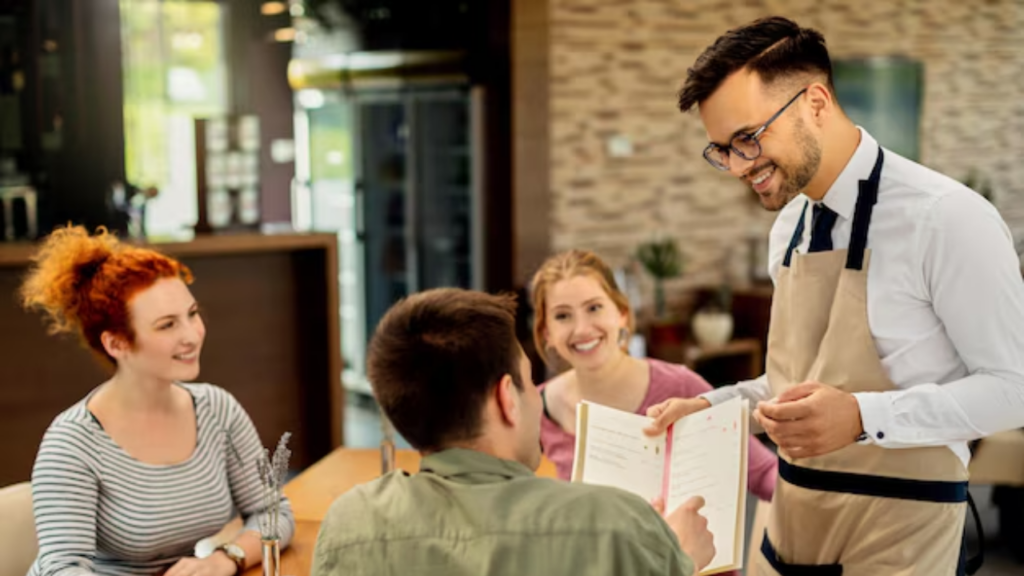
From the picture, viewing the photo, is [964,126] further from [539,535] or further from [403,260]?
[539,535]

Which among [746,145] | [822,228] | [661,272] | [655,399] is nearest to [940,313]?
[822,228]

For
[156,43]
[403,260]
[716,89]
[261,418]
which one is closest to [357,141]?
[403,260]

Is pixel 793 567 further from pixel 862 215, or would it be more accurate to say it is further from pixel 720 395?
pixel 862 215

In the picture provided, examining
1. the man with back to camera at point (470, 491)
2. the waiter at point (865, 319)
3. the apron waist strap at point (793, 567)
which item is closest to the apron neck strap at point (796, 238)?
the waiter at point (865, 319)

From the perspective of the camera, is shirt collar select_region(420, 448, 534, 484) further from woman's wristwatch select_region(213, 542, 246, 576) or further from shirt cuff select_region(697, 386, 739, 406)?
woman's wristwatch select_region(213, 542, 246, 576)

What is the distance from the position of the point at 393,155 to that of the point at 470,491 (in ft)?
18.8

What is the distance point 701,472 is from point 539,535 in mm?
549

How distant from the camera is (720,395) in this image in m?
2.02

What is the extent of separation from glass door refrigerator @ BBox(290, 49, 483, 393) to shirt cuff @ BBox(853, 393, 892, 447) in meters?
4.65

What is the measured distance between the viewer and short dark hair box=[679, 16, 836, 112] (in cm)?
177

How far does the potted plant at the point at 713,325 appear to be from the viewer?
19.5 ft

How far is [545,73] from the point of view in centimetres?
577

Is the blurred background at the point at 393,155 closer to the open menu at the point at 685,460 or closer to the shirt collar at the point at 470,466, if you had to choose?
the open menu at the point at 685,460

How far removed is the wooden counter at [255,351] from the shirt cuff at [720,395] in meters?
3.04
